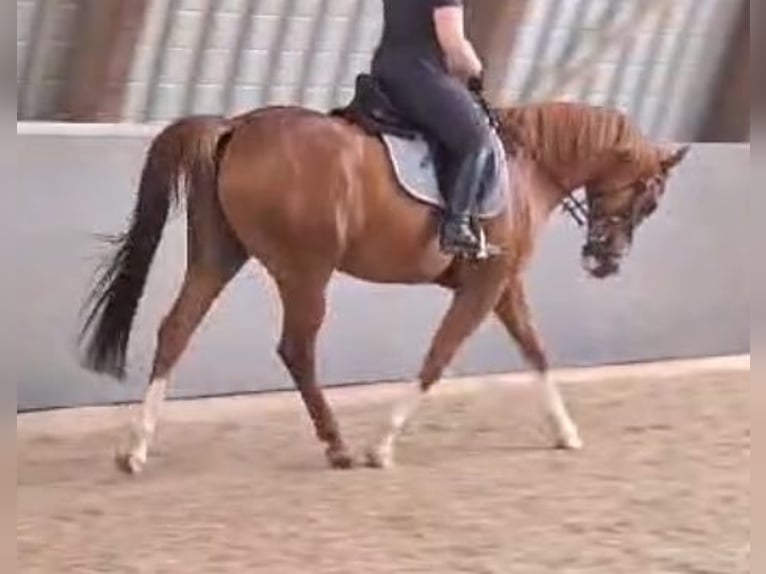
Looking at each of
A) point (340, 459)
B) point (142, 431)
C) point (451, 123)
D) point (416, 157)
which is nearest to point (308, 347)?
point (340, 459)

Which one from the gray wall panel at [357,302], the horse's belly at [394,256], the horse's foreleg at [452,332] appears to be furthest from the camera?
the gray wall panel at [357,302]

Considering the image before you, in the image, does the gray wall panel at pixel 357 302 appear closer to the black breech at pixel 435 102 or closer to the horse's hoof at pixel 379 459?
the black breech at pixel 435 102

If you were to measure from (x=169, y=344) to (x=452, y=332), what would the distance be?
0.96 metres

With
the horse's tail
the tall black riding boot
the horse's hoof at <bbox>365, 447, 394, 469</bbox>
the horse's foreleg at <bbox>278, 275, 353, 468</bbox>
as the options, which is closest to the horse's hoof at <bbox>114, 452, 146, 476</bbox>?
the horse's tail

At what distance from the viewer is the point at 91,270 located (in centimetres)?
654

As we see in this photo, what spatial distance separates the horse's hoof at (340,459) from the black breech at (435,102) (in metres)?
1.03

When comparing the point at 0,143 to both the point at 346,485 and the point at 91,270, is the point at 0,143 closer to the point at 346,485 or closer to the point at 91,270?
the point at 346,485

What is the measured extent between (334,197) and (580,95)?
4.34 m

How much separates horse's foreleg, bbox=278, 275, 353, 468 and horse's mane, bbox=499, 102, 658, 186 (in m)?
0.93

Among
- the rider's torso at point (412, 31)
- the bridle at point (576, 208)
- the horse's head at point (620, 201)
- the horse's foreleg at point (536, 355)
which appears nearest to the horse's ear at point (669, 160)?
the horse's head at point (620, 201)

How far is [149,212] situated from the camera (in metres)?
5.25

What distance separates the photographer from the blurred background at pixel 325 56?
719 cm

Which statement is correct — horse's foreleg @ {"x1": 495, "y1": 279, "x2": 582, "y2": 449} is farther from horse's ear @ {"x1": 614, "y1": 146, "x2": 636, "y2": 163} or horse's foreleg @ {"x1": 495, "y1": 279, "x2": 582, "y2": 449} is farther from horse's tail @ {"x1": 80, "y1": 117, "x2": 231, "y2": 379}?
horse's tail @ {"x1": 80, "y1": 117, "x2": 231, "y2": 379}

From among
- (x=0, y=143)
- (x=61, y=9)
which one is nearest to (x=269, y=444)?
(x=61, y=9)
